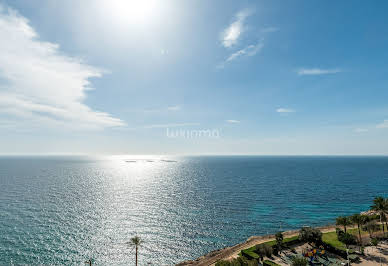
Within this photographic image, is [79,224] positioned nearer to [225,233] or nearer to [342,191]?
[225,233]

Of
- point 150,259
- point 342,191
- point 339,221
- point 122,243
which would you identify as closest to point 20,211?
point 122,243

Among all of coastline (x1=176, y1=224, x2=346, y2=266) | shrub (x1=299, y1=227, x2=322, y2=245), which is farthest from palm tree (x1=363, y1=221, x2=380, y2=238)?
coastline (x1=176, y1=224, x2=346, y2=266)

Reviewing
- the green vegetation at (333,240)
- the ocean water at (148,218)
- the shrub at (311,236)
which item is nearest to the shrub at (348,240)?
the green vegetation at (333,240)

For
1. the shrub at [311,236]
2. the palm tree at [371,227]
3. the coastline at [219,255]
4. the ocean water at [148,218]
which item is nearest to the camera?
the coastline at [219,255]

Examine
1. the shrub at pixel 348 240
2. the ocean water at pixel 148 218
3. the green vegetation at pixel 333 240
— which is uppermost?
the shrub at pixel 348 240

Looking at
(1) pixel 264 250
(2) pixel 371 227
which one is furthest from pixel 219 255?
(2) pixel 371 227

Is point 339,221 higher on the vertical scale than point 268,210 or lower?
higher

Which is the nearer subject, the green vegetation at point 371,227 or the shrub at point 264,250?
the shrub at point 264,250

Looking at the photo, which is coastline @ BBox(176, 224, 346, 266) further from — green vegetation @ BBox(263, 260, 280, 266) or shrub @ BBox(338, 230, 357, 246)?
shrub @ BBox(338, 230, 357, 246)

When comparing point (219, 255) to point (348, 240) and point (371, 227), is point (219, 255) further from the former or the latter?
point (371, 227)

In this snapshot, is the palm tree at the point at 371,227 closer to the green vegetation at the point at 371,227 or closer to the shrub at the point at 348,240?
the green vegetation at the point at 371,227

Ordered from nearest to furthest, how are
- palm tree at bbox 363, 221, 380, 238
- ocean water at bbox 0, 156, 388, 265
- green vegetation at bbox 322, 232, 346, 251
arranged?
green vegetation at bbox 322, 232, 346, 251 → palm tree at bbox 363, 221, 380, 238 → ocean water at bbox 0, 156, 388, 265
